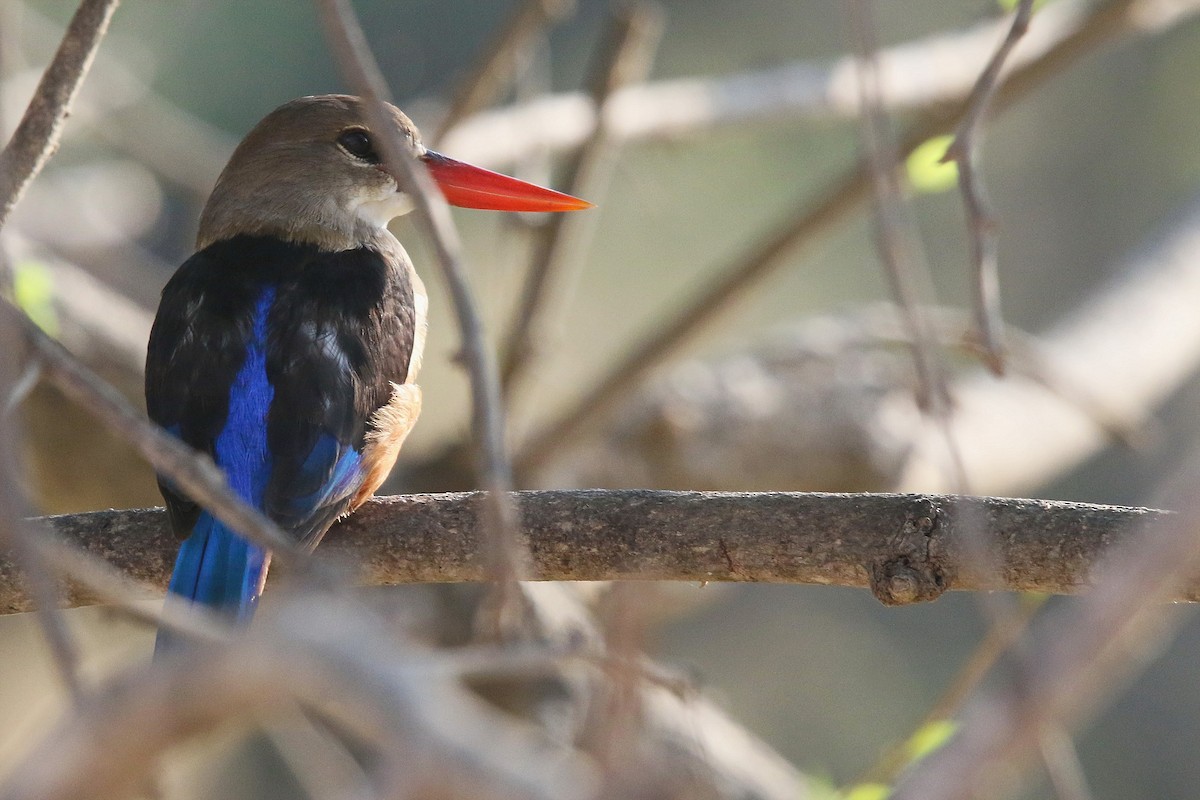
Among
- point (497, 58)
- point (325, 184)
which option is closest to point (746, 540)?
point (325, 184)

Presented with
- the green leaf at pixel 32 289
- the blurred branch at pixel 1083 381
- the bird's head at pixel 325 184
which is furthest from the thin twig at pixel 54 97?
the blurred branch at pixel 1083 381

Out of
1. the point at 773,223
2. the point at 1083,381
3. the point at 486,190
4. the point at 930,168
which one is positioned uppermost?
the point at 773,223

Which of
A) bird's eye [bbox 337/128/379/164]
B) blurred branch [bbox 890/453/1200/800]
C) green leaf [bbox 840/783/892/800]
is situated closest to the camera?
blurred branch [bbox 890/453/1200/800]

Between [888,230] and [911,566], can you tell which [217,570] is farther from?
[888,230]

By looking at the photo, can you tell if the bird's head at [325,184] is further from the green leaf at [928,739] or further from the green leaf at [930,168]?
the green leaf at [928,739]

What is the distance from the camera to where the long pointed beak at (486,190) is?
2689mm

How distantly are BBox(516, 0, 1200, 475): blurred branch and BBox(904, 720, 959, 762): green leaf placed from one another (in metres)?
1.53

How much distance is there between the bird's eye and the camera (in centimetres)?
288

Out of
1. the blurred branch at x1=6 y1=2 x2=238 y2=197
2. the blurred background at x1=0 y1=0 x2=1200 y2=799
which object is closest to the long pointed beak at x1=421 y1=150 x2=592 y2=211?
the blurred branch at x1=6 y1=2 x2=238 y2=197

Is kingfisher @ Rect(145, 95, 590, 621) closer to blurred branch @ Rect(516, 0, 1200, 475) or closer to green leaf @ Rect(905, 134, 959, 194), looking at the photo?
green leaf @ Rect(905, 134, 959, 194)

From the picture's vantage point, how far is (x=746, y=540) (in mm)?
1742

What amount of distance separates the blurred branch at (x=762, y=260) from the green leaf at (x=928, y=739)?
5.02 ft

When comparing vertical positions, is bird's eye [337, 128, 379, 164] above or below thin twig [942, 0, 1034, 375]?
above

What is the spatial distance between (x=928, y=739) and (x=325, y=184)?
5.32 ft
